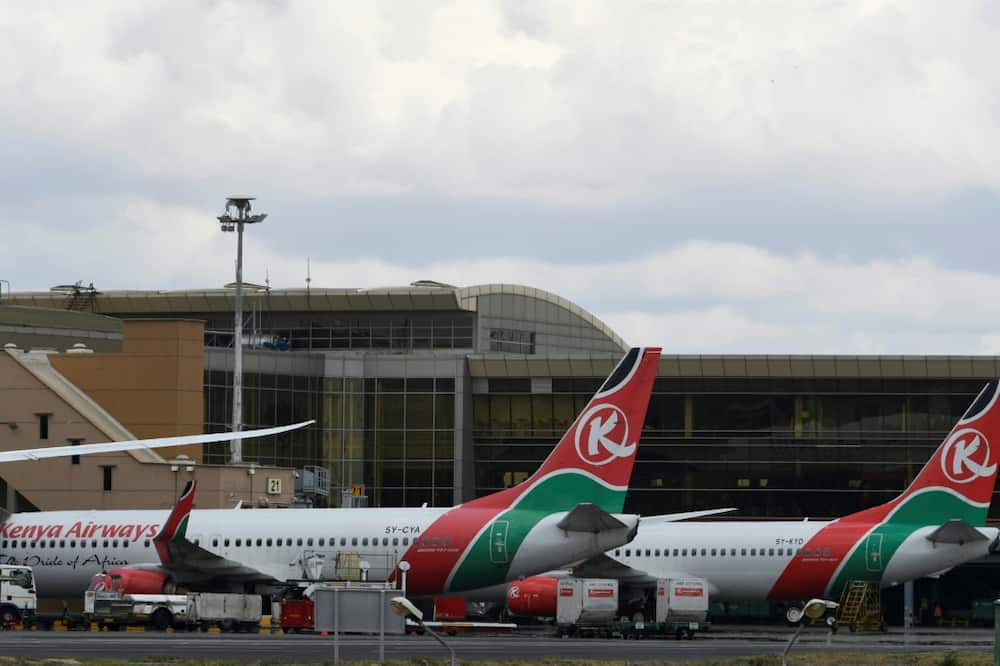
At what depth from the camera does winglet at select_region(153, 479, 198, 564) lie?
5391 centimetres

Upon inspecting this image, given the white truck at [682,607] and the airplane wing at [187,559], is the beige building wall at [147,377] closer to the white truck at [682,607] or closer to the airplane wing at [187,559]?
the airplane wing at [187,559]

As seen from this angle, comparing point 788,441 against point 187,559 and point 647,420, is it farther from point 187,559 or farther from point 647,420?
point 187,559

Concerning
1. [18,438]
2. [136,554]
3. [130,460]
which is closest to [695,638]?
[136,554]

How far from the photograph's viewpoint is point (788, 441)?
281 ft

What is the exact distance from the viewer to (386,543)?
184 ft

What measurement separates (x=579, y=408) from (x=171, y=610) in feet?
120

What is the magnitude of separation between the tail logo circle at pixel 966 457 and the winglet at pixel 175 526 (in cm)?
2357

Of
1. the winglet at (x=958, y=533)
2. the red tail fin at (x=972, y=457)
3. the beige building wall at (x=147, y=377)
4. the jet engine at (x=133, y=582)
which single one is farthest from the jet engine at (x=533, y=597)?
the beige building wall at (x=147, y=377)

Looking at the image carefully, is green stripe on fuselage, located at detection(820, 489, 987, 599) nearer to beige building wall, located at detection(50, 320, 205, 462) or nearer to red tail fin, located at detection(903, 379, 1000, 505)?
red tail fin, located at detection(903, 379, 1000, 505)

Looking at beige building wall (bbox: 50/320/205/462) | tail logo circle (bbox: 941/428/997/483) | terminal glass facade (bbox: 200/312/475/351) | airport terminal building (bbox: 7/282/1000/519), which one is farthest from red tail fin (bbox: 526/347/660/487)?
terminal glass facade (bbox: 200/312/475/351)

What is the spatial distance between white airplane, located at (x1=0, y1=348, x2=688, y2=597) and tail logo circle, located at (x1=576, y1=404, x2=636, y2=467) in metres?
0.03

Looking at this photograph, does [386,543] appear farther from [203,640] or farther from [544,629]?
[203,640]

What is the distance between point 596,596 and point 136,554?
49.6 ft

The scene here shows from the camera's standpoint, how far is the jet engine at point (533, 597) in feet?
183
